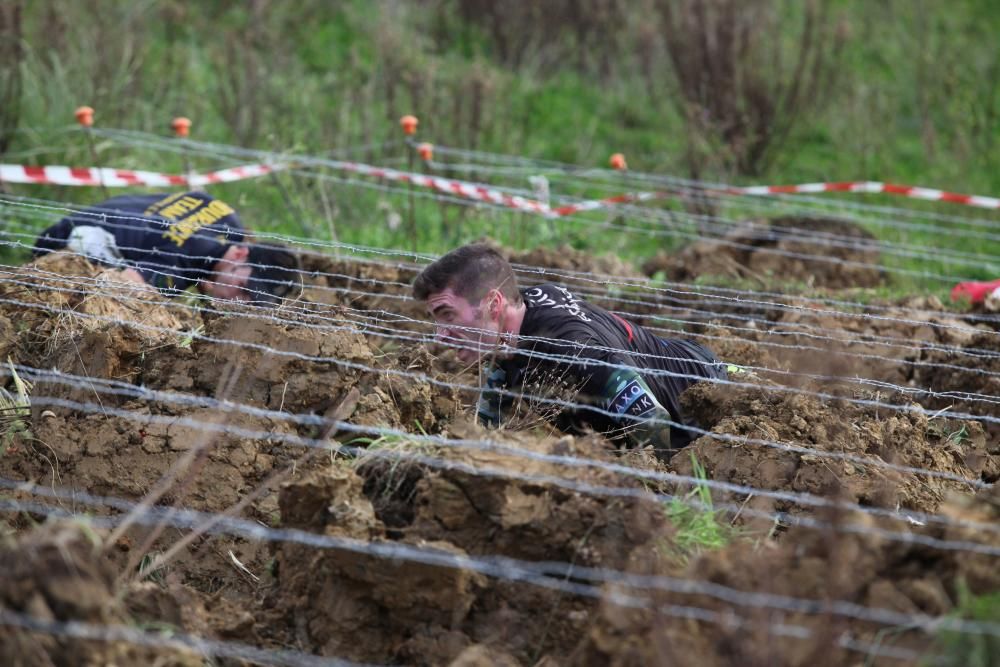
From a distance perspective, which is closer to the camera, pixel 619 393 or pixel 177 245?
pixel 619 393

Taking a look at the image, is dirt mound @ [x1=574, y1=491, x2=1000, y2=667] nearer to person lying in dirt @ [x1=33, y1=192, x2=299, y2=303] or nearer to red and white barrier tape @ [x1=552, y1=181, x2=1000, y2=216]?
person lying in dirt @ [x1=33, y1=192, x2=299, y2=303]

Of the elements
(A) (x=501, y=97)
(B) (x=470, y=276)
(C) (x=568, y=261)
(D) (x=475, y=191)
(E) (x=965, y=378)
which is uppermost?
(B) (x=470, y=276)

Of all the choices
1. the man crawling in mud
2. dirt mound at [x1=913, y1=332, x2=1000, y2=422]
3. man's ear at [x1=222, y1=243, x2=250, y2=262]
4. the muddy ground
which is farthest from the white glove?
dirt mound at [x1=913, y1=332, x2=1000, y2=422]

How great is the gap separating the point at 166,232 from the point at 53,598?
369 cm

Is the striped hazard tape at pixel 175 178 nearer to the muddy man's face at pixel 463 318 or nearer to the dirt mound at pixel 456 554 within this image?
the muddy man's face at pixel 463 318

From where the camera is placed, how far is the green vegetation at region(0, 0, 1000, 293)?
8750 millimetres

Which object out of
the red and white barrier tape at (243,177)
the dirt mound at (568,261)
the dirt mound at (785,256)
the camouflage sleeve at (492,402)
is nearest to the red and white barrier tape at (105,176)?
the red and white barrier tape at (243,177)

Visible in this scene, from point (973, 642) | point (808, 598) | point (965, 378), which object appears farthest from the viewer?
point (965, 378)

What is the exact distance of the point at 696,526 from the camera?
3350 mm

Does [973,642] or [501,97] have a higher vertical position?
[501,97]

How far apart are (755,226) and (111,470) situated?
5.22m

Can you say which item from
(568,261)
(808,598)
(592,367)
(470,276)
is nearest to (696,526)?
(808,598)

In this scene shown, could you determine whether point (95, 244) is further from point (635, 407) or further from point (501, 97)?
point (501, 97)

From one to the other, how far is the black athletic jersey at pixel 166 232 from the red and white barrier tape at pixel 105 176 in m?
0.99
